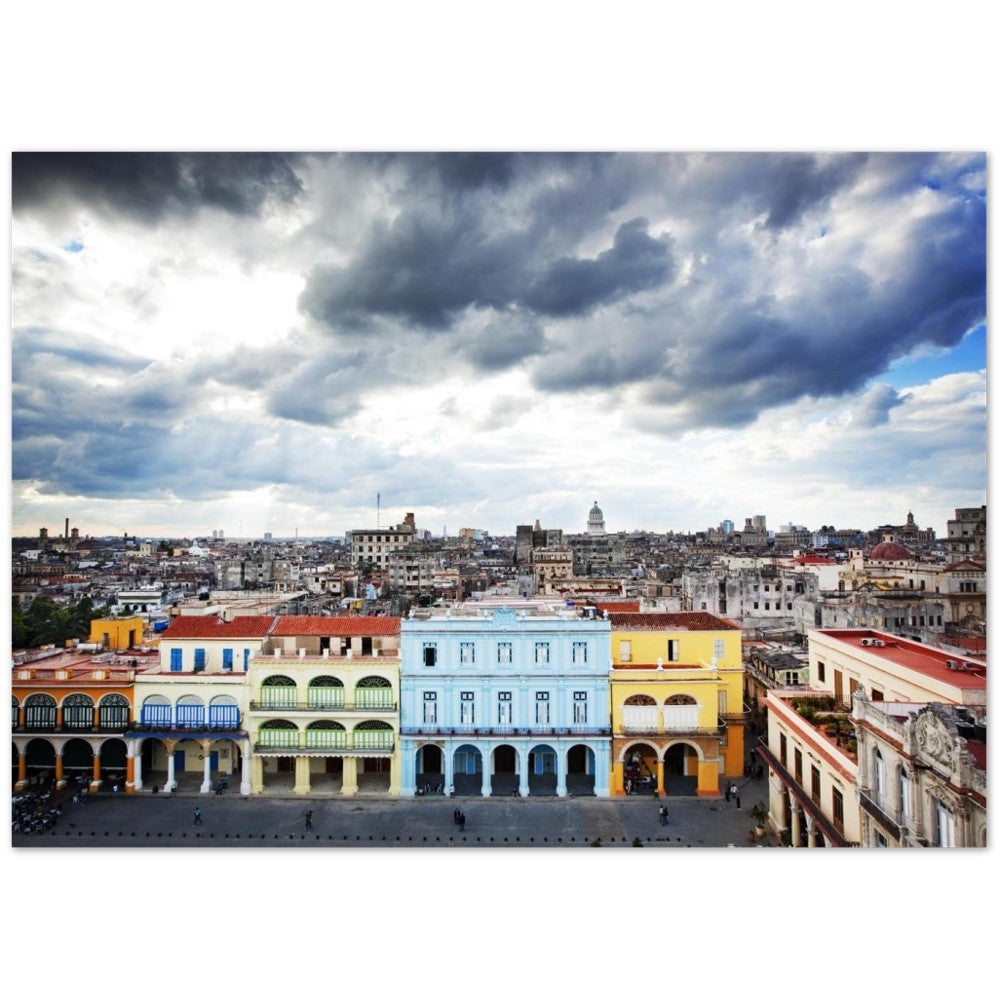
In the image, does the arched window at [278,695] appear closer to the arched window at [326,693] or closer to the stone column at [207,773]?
the arched window at [326,693]

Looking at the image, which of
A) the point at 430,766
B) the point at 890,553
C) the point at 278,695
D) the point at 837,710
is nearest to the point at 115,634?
the point at 278,695

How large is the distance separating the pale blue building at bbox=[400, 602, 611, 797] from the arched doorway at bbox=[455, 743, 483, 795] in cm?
6

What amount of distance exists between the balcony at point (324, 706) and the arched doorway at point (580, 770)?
375 cm

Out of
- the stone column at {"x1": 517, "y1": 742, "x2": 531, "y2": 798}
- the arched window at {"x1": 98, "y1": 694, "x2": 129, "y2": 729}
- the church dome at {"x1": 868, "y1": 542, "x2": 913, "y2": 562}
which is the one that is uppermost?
the church dome at {"x1": 868, "y1": 542, "x2": 913, "y2": 562}

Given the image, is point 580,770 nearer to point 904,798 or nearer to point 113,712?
point 904,798

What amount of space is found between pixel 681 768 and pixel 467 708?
4960 millimetres

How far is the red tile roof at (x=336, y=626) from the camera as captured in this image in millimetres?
14188

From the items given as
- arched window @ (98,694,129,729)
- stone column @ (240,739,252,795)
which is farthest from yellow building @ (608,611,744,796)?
arched window @ (98,694,129,729)

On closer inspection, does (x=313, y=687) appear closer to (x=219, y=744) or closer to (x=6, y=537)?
(x=219, y=744)

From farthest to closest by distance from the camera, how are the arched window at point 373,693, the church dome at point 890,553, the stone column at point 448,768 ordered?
the church dome at point 890,553, the arched window at point 373,693, the stone column at point 448,768

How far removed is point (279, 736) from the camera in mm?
13500

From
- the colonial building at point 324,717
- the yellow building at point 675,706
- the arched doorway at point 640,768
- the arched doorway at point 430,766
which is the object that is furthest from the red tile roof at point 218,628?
the arched doorway at point 640,768

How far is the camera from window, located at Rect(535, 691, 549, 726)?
13.2 m

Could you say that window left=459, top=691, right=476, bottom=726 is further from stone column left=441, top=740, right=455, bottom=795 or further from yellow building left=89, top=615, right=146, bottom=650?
yellow building left=89, top=615, right=146, bottom=650
